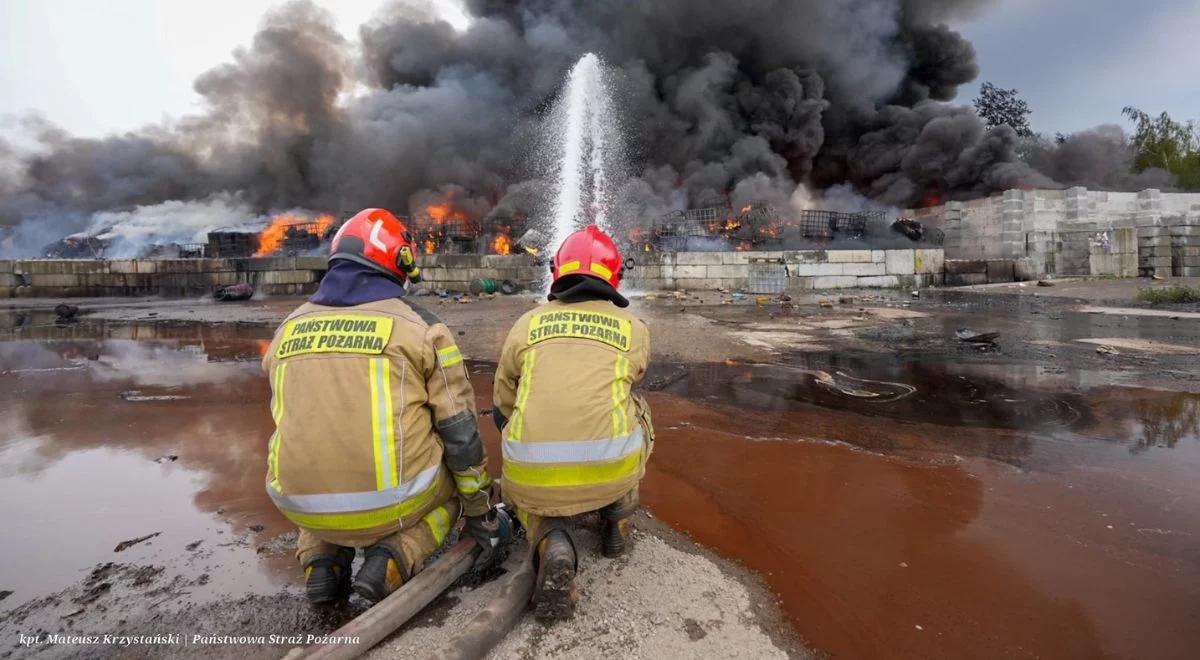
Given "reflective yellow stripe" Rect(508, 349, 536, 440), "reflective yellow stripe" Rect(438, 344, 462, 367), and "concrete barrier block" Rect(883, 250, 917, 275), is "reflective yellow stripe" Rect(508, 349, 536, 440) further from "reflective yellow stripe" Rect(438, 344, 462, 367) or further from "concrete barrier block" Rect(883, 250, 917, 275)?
"concrete barrier block" Rect(883, 250, 917, 275)

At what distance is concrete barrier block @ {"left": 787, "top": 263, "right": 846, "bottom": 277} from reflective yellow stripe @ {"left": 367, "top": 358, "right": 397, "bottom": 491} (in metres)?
15.4

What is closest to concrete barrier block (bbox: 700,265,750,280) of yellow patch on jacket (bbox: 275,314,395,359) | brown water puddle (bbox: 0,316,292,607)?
brown water puddle (bbox: 0,316,292,607)

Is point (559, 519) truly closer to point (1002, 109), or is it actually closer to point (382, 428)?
point (382, 428)

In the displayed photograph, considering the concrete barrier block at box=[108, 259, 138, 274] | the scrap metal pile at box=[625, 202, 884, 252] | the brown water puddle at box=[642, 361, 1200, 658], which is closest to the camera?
the brown water puddle at box=[642, 361, 1200, 658]

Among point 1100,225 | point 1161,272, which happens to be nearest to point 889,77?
point 1100,225

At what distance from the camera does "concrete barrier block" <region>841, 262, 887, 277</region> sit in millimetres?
16438

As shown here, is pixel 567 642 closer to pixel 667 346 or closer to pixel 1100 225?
pixel 667 346

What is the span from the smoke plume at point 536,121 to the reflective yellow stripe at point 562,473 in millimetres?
24908

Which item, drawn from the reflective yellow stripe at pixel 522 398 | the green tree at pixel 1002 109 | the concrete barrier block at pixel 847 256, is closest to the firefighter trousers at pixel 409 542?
the reflective yellow stripe at pixel 522 398

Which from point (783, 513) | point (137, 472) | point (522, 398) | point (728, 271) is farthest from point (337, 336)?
point (728, 271)

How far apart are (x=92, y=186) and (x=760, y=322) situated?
34.3 metres

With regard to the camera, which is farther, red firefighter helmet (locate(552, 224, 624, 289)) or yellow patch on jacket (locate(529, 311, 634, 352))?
red firefighter helmet (locate(552, 224, 624, 289))

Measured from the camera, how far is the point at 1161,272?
16609 mm

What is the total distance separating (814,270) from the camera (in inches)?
643
